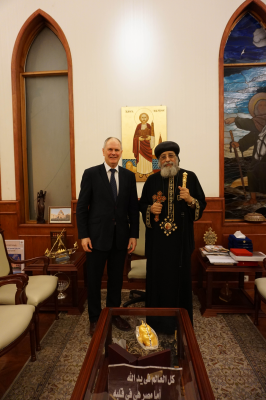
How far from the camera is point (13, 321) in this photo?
182 centimetres

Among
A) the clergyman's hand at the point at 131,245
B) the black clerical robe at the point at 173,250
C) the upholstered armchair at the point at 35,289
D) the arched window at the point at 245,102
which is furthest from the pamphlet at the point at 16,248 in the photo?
the arched window at the point at 245,102

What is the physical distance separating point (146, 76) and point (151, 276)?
2.62 metres

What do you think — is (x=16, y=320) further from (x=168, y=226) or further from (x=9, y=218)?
(x=9, y=218)

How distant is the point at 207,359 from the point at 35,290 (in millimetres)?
1678

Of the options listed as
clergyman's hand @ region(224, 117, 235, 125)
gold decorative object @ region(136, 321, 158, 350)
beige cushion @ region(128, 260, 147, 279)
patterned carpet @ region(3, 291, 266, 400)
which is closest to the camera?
gold decorative object @ region(136, 321, 158, 350)

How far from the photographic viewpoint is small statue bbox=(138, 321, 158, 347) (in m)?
1.57

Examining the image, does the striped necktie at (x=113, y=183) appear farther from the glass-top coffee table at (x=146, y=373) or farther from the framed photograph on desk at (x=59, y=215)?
the framed photograph on desk at (x=59, y=215)

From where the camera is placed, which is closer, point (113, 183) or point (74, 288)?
point (113, 183)

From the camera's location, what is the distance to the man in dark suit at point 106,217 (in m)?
2.38

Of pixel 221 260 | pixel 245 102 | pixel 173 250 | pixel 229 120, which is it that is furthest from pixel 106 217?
pixel 245 102

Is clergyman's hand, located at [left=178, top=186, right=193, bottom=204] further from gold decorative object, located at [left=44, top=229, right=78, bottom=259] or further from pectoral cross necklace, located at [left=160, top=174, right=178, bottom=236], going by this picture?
gold decorative object, located at [left=44, top=229, right=78, bottom=259]

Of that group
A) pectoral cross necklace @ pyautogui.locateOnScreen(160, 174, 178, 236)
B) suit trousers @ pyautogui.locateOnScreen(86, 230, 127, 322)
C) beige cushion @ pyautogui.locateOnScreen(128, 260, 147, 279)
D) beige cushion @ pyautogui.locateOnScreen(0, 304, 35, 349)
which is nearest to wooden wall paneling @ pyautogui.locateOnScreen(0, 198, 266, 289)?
beige cushion @ pyautogui.locateOnScreen(128, 260, 147, 279)

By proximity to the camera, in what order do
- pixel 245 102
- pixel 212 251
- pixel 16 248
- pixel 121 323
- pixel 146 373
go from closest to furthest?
pixel 146 373
pixel 121 323
pixel 212 251
pixel 245 102
pixel 16 248

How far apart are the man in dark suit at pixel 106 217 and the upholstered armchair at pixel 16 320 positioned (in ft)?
2.03
